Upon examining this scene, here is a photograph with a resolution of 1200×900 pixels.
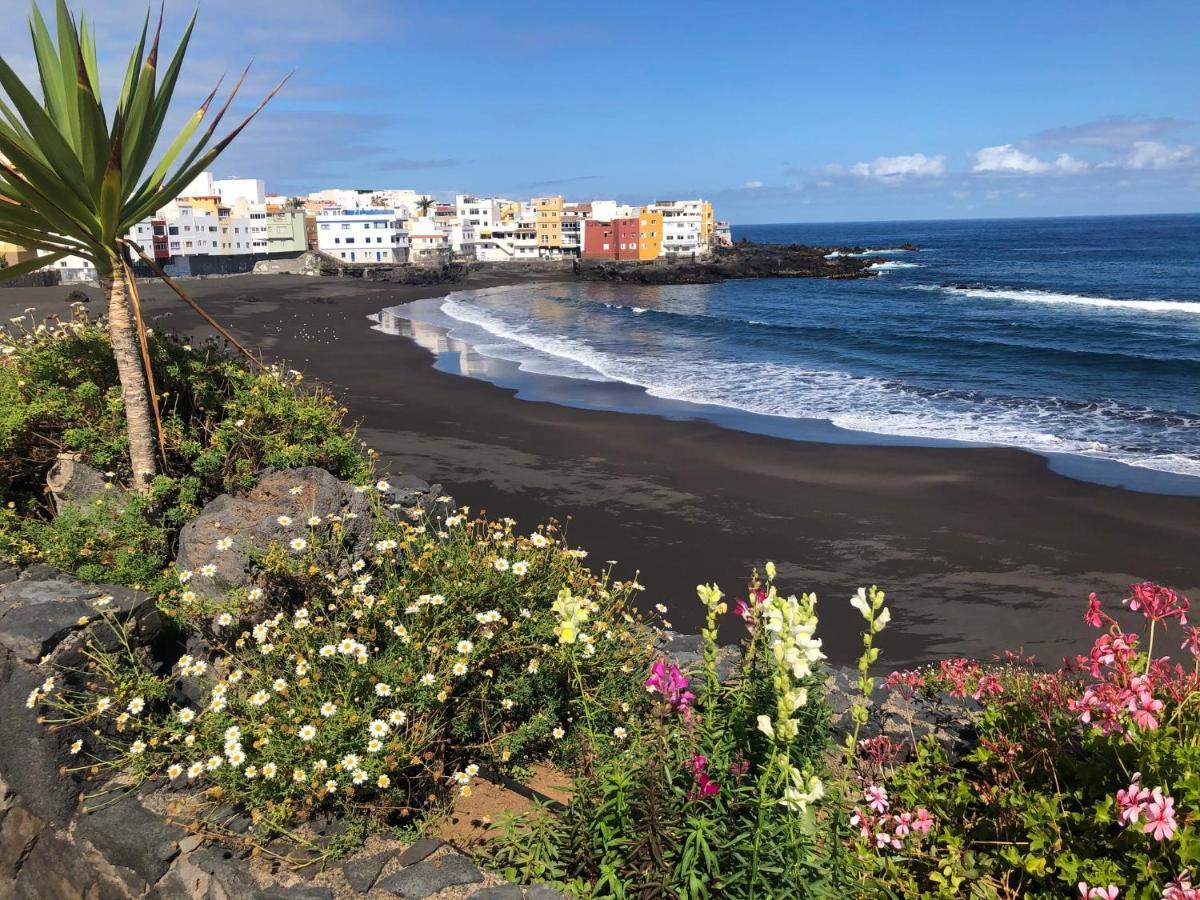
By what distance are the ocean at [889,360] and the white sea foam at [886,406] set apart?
0.07m

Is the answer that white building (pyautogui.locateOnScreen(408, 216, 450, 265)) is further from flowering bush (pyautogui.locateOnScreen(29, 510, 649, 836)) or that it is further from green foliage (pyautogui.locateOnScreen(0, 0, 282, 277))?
flowering bush (pyautogui.locateOnScreen(29, 510, 649, 836))

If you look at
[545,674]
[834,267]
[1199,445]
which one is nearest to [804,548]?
[545,674]

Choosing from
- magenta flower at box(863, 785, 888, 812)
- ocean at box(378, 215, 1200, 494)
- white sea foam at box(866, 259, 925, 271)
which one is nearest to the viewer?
magenta flower at box(863, 785, 888, 812)

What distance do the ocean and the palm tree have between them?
13.7 metres

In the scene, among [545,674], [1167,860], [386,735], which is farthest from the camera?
[545,674]

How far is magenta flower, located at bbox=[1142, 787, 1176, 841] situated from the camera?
106 inches

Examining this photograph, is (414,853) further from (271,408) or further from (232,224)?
(232,224)

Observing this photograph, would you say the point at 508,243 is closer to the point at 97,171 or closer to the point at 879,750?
the point at 97,171

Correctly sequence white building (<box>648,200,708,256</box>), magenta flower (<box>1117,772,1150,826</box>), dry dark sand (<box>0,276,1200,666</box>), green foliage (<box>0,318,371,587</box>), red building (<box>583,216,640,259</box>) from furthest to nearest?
white building (<box>648,200,708,256</box>), red building (<box>583,216,640,259</box>), dry dark sand (<box>0,276,1200,666</box>), green foliage (<box>0,318,371,587</box>), magenta flower (<box>1117,772,1150,826</box>)

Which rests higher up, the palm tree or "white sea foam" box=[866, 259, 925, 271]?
the palm tree

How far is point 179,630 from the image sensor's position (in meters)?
4.68

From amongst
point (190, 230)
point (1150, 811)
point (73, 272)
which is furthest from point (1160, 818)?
point (190, 230)

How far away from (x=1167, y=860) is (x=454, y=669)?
296 cm

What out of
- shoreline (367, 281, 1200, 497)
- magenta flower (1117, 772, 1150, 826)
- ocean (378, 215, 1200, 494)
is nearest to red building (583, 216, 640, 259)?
ocean (378, 215, 1200, 494)
